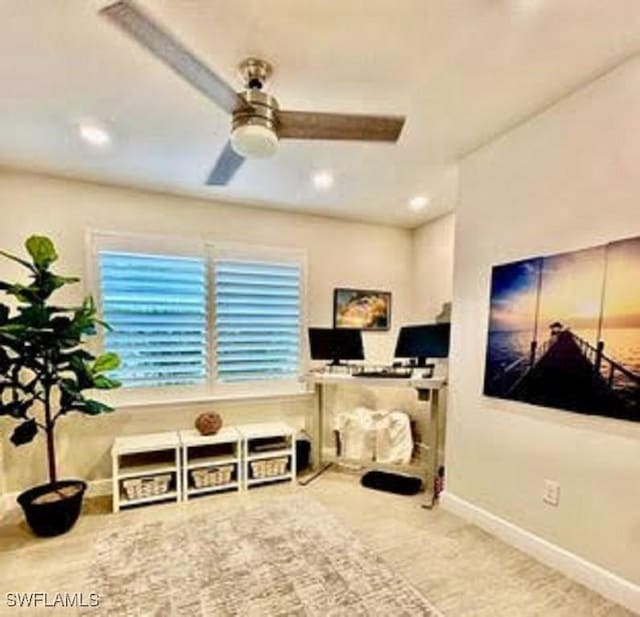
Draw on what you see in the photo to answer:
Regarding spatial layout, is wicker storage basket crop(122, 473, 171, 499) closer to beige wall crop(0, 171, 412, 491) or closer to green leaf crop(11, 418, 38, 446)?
beige wall crop(0, 171, 412, 491)

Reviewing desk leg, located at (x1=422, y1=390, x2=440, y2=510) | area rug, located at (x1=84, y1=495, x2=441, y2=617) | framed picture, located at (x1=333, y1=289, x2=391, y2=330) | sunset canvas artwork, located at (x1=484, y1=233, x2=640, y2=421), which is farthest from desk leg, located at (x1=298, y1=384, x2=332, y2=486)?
sunset canvas artwork, located at (x1=484, y1=233, x2=640, y2=421)

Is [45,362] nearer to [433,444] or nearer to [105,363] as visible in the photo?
[105,363]

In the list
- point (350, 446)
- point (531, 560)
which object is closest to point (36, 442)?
point (350, 446)

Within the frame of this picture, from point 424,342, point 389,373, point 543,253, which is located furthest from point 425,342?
point 543,253

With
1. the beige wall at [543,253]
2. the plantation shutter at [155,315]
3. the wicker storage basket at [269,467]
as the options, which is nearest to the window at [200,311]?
the plantation shutter at [155,315]

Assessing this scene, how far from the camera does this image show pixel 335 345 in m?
3.81

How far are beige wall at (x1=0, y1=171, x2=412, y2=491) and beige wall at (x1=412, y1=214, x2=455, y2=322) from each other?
13 centimetres

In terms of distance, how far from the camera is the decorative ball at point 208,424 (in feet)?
11.2

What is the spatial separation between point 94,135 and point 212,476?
8.72ft

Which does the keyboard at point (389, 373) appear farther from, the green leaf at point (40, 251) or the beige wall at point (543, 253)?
the green leaf at point (40, 251)

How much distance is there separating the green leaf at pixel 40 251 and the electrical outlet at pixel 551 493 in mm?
3379

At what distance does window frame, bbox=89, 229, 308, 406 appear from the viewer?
334cm

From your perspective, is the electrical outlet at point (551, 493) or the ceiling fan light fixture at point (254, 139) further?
the electrical outlet at point (551, 493)

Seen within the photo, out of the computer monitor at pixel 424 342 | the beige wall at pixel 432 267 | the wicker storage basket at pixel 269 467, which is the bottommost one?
the wicker storage basket at pixel 269 467
